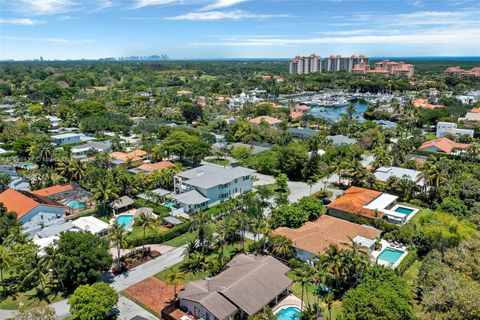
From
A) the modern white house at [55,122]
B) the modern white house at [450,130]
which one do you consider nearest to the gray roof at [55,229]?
the modern white house at [55,122]

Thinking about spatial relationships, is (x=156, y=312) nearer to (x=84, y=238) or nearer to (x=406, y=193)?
(x=84, y=238)

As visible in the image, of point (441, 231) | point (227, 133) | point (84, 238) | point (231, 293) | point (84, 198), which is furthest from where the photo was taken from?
point (227, 133)

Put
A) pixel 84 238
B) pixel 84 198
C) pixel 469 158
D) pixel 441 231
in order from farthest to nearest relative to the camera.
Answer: pixel 469 158 → pixel 84 198 → pixel 441 231 → pixel 84 238

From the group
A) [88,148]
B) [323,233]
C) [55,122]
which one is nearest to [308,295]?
[323,233]

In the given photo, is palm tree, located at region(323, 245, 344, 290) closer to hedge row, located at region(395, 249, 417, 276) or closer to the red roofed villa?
hedge row, located at region(395, 249, 417, 276)

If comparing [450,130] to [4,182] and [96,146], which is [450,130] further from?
[4,182]

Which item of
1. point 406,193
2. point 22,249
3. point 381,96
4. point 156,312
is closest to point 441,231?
point 406,193

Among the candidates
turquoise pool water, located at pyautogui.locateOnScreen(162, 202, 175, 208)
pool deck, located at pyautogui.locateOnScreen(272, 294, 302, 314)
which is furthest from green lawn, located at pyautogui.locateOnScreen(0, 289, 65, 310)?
turquoise pool water, located at pyautogui.locateOnScreen(162, 202, 175, 208)
